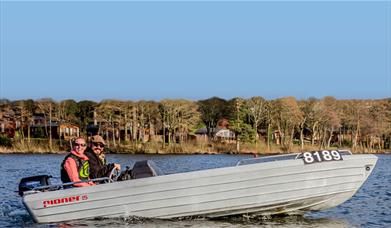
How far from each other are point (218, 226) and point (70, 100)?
8324 centimetres

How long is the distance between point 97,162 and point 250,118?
248 feet

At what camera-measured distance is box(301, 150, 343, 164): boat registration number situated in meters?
14.2

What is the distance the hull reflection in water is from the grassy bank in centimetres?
5924

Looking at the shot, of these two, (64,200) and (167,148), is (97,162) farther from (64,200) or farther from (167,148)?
(167,148)

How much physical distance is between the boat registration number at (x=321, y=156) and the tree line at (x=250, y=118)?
2617 inches

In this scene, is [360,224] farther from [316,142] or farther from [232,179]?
[316,142]

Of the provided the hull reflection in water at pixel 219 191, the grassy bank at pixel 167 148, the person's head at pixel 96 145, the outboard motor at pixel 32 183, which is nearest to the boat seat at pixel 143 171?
the hull reflection in water at pixel 219 191

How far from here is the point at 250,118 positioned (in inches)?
3553

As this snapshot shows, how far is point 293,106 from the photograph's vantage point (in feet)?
285

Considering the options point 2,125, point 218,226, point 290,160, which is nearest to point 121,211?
point 218,226

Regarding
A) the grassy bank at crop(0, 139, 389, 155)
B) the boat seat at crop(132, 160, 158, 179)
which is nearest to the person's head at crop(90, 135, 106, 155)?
the boat seat at crop(132, 160, 158, 179)

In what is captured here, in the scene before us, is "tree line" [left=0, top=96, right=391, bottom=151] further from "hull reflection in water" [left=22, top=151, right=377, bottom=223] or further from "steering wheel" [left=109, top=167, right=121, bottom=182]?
"hull reflection in water" [left=22, top=151, right=377, bottom=223]

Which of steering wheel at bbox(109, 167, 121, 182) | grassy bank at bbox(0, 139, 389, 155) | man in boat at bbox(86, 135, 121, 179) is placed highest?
man in boat at bbox(86, 135, 121, 179)

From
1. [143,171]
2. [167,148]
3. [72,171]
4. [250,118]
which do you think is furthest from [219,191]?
[250,118]
